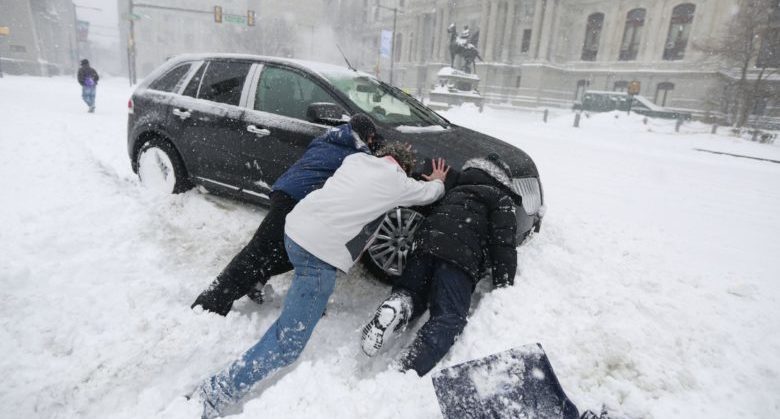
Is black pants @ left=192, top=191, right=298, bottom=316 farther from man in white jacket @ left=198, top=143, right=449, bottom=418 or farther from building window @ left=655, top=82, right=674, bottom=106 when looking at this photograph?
building window @ left=655, top=82, right=674, bottom=106

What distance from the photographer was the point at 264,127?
4.04 metres

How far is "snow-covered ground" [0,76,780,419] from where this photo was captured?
7.81ft

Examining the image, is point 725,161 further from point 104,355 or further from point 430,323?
point 104,355

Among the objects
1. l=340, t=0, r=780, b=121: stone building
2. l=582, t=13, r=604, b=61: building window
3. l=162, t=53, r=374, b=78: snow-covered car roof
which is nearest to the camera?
l=162, t=53, r=374, b=78: snow-covered car roof

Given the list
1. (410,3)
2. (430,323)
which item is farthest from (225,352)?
(410,3)

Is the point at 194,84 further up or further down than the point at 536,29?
further down

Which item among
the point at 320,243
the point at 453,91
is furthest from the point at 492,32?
the point at 320,243

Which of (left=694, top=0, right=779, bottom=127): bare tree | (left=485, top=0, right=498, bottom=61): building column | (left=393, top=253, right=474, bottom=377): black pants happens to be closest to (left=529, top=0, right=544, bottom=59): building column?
(left=485, top=0, right=498, bottom=61): building column

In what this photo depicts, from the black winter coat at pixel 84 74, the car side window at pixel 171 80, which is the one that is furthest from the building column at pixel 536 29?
the car side window at pixel 171 80

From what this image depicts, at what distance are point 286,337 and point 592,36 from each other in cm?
4453

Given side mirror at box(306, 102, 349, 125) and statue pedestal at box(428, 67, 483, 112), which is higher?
statue pedestal at box(428, 67, 483, 112)

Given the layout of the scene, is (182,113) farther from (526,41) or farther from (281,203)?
(526,41)

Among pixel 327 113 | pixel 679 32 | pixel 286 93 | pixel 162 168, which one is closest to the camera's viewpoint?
pixel 327 113

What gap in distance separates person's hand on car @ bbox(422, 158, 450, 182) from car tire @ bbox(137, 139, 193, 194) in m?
3.08
